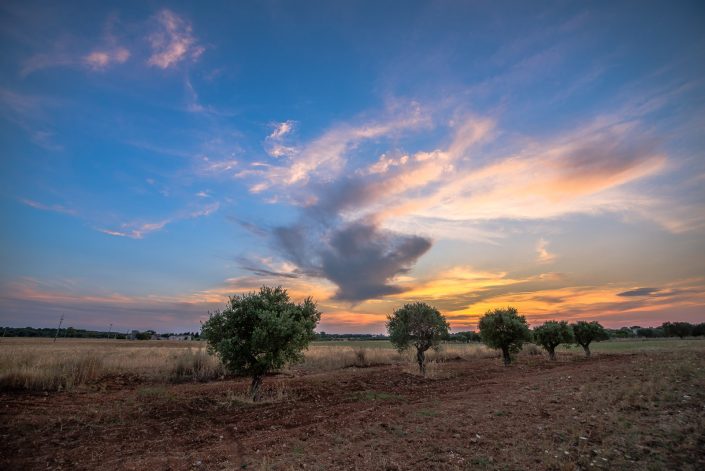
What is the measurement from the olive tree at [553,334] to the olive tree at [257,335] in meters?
30.3

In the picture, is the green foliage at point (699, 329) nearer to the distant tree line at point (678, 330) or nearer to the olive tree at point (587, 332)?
the distant tree line at point (678, 330)

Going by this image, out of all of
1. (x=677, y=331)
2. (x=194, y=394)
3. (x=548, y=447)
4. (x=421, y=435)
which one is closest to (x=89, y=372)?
(x=194, y=394)

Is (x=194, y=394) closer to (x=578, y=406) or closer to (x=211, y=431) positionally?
(x=211, y=431)

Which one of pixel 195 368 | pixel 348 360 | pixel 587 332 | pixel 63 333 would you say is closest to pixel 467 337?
pixel 587 332

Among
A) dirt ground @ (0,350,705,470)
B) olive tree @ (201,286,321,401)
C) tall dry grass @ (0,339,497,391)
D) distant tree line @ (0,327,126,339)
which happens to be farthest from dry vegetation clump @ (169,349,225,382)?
distant tree line @ (0,327,126,339)

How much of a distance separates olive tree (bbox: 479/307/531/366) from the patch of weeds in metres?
18.5

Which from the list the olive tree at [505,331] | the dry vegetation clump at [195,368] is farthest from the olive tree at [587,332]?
the dry vegetation clump at [195,368]

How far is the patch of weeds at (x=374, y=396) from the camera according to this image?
50.0 ft

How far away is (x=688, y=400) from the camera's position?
34.5 feet

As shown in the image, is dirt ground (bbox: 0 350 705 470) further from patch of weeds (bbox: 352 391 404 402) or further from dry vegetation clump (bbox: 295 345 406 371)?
dry vegetation clump (bbox: 295 345 406 371)

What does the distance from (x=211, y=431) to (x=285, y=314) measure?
569cm

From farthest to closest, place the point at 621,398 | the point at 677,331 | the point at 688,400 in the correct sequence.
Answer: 1. the point at 677,331
2. the point at 621,398
3. the point at 688,400

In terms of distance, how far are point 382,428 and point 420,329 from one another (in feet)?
51.8

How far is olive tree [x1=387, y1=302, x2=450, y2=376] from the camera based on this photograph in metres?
25.0
